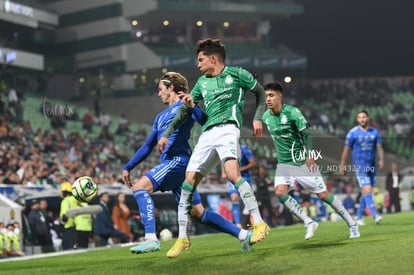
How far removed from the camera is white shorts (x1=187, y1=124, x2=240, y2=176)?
35.3ft

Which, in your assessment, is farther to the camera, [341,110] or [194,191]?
[341,110]

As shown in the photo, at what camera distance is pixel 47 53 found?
204ft

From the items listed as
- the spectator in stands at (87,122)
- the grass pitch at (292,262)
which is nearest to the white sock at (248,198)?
the grass pitch at (292,262)

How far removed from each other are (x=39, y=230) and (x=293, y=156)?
9775mm

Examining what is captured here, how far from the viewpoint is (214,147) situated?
10.9 metres

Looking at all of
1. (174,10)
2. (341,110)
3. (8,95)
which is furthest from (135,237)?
(174,10)

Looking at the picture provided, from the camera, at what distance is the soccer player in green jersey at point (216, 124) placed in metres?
10.8

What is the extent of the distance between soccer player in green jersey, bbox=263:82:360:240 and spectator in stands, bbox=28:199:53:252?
9356mm

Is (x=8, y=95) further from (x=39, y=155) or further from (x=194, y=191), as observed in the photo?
(x=194, y=191)

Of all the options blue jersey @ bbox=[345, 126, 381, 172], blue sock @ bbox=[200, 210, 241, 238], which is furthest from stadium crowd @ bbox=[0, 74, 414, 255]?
blue sock @ bbox=[200, 210, 241, 238]

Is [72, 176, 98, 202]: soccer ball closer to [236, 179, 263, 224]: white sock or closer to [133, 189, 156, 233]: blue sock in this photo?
[133, 189, 156, 233]: blue sock

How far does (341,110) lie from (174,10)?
578 inches

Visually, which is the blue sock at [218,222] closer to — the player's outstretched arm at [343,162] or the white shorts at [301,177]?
the white shorts at [301,177]

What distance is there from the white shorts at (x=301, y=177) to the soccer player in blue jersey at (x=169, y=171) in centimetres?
244
